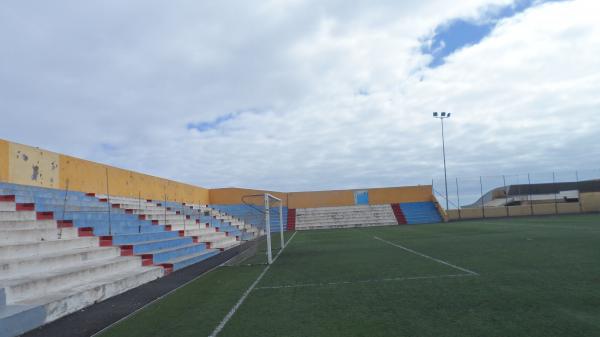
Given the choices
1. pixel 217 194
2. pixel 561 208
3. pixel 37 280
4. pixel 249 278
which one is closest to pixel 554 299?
pixel 249 278

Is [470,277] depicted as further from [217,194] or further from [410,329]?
[217,194]

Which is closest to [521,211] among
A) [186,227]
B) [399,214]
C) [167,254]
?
[399,214]

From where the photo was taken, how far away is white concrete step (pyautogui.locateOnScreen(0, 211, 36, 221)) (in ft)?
27.8

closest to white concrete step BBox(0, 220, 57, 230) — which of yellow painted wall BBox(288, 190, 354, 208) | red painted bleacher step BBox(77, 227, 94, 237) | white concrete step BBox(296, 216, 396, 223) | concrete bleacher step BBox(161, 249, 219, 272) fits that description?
red painted bleacher step BBox(77, 227, 94, 237)

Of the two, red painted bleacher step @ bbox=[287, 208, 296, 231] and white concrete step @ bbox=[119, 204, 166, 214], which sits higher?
white concrete step @ bbox=[119, 204, 166, 214]

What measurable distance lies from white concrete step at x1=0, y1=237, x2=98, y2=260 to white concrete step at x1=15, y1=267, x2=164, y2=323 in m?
1.14

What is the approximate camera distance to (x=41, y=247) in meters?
7.71

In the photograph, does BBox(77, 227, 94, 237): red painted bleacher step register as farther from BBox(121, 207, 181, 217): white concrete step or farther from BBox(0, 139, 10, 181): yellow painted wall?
BBox(121, 207, 181, 217): white concrete step

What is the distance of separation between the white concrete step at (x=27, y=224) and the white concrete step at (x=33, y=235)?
0.30 m

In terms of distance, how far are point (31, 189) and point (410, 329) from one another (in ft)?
37.1

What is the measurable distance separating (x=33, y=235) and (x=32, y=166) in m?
5.26

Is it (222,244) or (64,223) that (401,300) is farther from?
(222,244)

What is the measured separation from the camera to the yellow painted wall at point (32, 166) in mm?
11469

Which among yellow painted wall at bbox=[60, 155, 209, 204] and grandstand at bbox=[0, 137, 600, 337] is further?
yellow painted wall at bbox=[60, 155, 209, 204]
